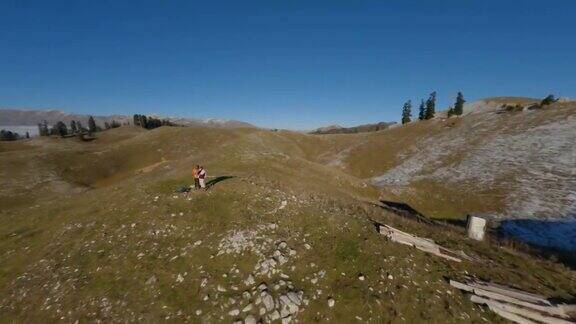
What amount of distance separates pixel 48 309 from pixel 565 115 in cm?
8851

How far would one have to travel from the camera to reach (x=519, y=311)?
15070 millimetres

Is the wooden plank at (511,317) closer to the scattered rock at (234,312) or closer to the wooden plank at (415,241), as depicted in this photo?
the wooden plank at (415,241)

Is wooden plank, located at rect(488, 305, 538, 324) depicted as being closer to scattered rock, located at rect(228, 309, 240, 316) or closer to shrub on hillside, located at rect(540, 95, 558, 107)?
scattered rock, located at rect(228, 309, 240, 316)

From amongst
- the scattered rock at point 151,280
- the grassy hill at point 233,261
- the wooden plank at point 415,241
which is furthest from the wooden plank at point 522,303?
the scattered rock at point 151,280

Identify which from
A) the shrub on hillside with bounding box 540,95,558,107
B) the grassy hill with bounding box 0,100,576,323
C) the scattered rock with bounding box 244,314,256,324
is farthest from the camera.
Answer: the shrub on hillside with bounding box 540,95,558,107

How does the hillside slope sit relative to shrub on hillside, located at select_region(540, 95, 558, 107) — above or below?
below

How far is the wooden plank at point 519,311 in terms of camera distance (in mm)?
14656

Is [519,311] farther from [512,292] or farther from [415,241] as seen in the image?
[415,241]

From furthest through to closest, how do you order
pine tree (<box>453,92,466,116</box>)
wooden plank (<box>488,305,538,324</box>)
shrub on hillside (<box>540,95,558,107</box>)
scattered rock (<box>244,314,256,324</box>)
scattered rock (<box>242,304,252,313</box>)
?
pine tree (<box>453,92,466,116</box>), shrub on hillside (<box>540,95,558,107</box>), scattered rock (<box>242,304,252,313</box>), scattered rock (<box>244,314,256,324</box>), wooden plank (<box>488,305,538,324</box>)

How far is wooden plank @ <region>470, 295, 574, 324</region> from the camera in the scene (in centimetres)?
1466

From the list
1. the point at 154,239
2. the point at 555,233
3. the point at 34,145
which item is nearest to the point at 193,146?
the point at 34,145

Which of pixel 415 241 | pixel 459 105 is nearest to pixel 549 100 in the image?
pixel 459 105

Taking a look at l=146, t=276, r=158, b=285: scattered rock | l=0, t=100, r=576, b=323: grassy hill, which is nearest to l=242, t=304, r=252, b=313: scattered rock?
l=0, t=100, r=576, b=323: grassy hill

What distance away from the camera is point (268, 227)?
2239cm
